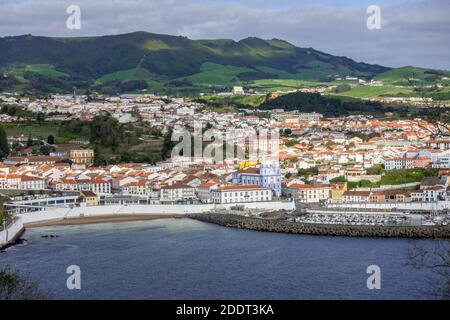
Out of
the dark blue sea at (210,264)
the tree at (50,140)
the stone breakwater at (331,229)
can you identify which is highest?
the tree at (50,140)

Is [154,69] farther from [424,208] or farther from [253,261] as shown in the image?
[253,261]

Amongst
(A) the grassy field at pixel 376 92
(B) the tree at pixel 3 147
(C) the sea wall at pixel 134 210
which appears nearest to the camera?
(C) the sea wall at pixel 134 210

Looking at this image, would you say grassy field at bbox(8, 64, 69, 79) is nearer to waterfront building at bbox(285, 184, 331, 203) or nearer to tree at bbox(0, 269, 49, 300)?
waterfront building at bbox(285, 184, 331, 203)

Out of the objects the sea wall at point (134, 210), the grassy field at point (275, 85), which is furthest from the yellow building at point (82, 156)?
the grassy field at point (275, 85)

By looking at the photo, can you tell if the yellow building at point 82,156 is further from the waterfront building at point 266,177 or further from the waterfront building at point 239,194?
the waterfront building at point 239,194

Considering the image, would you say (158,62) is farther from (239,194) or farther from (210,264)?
(210,264)

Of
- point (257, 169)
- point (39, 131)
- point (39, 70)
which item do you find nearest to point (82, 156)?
point (39, 131)

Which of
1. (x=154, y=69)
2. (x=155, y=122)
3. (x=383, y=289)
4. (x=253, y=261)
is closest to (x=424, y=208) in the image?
(x=253, y=261)
